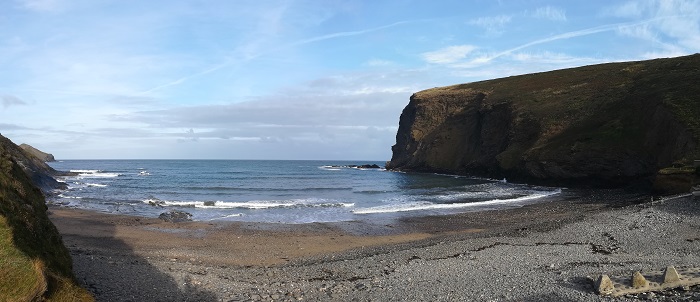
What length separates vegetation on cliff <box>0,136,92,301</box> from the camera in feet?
21.1

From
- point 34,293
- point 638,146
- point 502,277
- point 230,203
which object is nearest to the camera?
point 34,293

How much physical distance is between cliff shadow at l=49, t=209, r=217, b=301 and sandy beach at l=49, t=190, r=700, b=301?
0.03 meters

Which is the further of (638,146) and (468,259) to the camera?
(638,146)

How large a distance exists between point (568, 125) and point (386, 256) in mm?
46484

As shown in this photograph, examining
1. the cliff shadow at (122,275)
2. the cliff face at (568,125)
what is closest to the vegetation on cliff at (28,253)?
the cliff shadow at (122,275)

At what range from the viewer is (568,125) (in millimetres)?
53875

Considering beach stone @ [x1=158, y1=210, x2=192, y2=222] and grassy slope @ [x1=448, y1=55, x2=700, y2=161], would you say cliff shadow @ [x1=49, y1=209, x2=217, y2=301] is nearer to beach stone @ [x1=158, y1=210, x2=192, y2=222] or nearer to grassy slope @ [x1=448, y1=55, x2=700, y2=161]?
beach stone @ [x1=158, y1=210, x2=192, y2=222]

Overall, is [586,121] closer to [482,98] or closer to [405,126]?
[482,98]

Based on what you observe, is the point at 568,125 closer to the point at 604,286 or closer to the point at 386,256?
the point at 386,256

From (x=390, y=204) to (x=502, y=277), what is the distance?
2336 centimetres

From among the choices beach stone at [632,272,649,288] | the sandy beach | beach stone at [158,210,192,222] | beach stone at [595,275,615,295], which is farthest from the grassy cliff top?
beach stone at [158,210,192,222]

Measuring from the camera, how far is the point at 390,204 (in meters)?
35.1

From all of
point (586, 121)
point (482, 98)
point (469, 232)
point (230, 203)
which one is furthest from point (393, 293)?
point (482, 98)

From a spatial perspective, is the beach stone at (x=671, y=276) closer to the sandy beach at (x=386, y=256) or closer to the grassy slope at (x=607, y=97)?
the sandy beach at (x=386, y=256)
